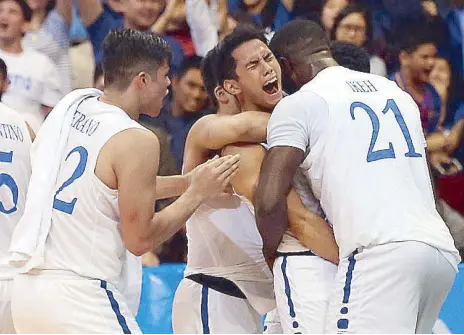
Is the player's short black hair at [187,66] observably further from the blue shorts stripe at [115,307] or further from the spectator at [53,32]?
the blue shorts stripe at [115,307]

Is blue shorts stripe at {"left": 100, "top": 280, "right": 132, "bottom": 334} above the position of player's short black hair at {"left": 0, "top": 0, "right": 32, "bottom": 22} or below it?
below

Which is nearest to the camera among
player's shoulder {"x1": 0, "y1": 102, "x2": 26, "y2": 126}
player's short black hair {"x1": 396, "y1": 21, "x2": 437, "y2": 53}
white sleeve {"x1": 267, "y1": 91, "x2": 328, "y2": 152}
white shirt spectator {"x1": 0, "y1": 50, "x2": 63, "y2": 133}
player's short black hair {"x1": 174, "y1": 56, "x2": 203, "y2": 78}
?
white sleeve {"x1": 267, "y1": 91, "x2": 328, "y2": 152}

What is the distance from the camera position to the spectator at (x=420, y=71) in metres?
6.71

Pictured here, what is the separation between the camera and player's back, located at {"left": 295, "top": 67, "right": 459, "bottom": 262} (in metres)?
3.45

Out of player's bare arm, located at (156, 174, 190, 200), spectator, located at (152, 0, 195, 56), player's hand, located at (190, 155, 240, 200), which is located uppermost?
spectator, located at (152, 0, 195, 56)

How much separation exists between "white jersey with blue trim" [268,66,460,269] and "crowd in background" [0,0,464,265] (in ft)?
9.45

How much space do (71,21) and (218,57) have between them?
2.91 meters

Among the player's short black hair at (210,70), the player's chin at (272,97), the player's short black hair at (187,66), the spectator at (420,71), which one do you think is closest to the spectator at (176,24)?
the player's short black hair at (187,66)

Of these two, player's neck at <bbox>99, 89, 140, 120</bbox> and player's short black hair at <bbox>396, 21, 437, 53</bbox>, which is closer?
player's neck at <bbox>99, 89, 140, 120</bbox>

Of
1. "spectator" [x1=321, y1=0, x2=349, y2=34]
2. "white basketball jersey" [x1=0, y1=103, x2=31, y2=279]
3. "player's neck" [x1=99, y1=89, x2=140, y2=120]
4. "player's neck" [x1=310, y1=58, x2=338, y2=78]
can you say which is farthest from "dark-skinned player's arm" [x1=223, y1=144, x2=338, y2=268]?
"spectator" [x1=321, y1=0, x2=349, y2=34]

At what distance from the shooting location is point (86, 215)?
3.55 metres

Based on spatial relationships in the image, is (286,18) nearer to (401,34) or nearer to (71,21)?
(401,34)

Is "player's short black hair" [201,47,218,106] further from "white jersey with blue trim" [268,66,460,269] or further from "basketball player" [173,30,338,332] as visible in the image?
"white jersey with blue trim" [268,66,460,269]

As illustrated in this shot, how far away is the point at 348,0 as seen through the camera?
22.5 feet
